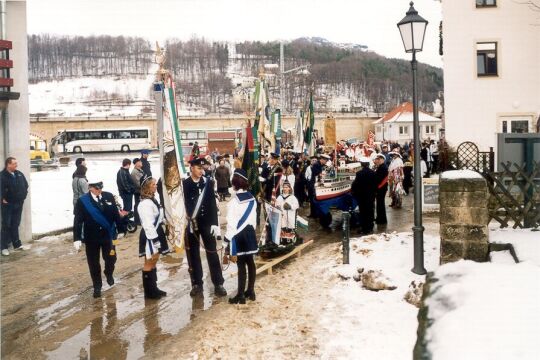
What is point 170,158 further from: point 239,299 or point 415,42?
point 415,42

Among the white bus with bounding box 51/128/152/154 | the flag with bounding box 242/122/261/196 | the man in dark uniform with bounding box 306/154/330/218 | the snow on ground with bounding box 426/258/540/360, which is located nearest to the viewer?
the snow on ground with bounding box 426/258/540/360

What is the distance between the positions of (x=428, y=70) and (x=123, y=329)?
137 meters

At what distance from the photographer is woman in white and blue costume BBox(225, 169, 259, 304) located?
690cm

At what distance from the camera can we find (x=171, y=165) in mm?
7664

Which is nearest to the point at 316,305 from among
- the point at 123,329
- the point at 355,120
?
the point at 123,329

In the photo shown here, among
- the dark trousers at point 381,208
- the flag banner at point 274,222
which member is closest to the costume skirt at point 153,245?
the flag banner at point 274,222

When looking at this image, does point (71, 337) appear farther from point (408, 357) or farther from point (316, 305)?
point (408, 357)

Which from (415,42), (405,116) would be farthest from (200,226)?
(405,116)

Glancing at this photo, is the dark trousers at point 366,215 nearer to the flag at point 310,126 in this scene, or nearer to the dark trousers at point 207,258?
the dark trousers at point 207,258

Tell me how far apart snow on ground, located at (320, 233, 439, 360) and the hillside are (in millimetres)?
91956

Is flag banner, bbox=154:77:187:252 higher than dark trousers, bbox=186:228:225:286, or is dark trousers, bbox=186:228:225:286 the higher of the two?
flag banner, bbox=154:77:187:252

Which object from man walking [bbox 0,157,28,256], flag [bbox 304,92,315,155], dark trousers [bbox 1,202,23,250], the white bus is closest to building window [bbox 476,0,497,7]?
flag [bbox 304,92,315,155]

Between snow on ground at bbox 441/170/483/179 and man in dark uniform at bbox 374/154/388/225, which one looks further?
man in dark uniform at bbox 374/154/388/225

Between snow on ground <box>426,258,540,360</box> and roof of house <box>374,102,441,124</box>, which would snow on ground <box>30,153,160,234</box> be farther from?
roof of house <box>374,102,441,124</box>
